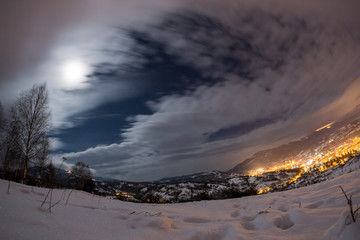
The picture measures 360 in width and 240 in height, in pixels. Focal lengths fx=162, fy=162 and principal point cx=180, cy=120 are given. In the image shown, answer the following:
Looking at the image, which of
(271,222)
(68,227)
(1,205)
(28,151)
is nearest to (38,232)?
(68,227)

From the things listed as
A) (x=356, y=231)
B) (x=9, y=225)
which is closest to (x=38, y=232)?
(x=9, y=225)

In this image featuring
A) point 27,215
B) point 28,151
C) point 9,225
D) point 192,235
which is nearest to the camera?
point 9,225

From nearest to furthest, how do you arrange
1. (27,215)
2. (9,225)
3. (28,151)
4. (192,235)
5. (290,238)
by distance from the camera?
(9,225), (27,215), (290,238), (192,235), (28,151)

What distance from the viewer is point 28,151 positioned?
12867 millimetres

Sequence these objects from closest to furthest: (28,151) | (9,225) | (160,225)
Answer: (9,225), (160,225), (28,151)

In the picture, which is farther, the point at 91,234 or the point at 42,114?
the point at 42,114

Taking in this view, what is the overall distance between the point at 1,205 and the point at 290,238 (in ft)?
8.94

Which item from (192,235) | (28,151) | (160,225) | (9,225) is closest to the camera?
(9,225)

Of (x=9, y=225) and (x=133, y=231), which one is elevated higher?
(x=9, y=225)

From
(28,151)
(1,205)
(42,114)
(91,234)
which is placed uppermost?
(42,114)

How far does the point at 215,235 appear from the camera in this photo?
1.78 meters

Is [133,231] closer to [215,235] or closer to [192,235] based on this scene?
[192,235]

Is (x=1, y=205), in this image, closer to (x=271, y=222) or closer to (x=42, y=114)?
(x=271, y=222)

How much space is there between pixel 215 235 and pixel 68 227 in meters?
1.48
